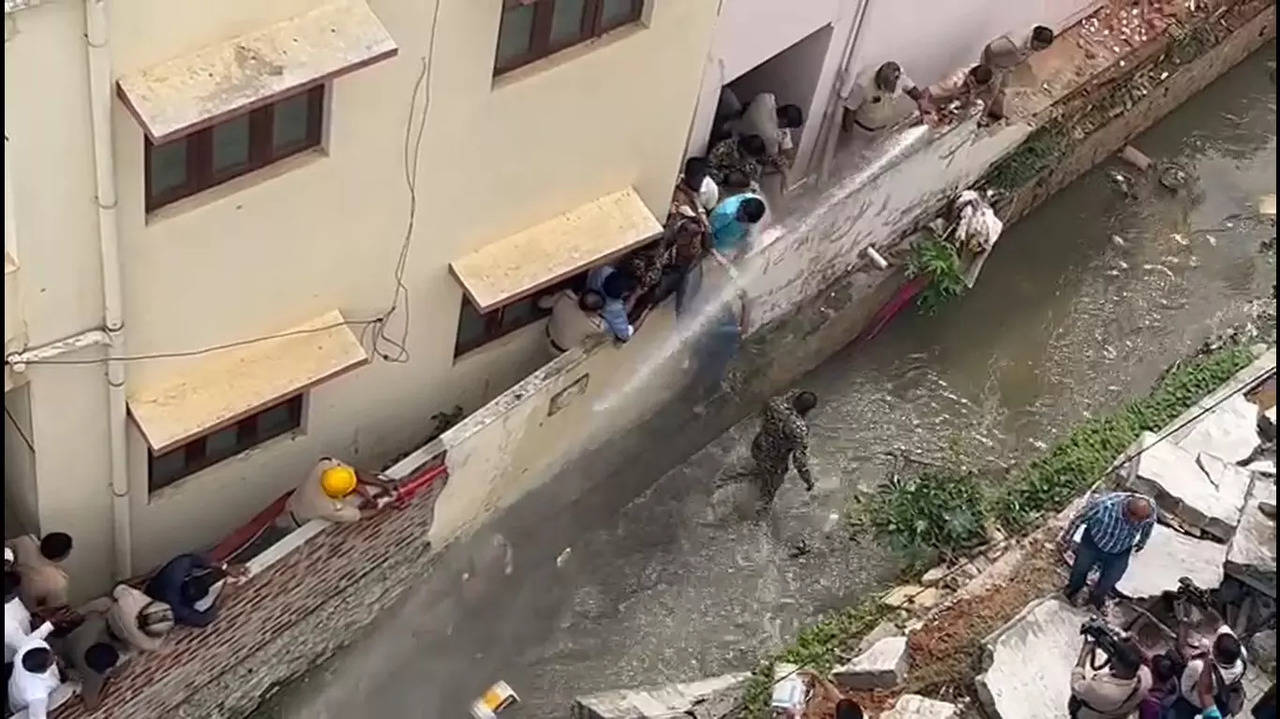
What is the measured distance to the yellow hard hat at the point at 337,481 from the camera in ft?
43.0

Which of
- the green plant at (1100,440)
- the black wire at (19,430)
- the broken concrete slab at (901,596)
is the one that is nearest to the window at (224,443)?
the black wire at (19,430)

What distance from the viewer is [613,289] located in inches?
559

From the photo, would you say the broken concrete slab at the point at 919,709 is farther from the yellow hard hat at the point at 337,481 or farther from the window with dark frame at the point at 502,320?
the yellow hard hat at the point at 337,481

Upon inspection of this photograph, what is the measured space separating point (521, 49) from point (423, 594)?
5093 mm

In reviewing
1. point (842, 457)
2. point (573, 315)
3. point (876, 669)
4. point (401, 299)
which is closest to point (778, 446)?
point (842, 457)

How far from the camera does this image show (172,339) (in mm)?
11750

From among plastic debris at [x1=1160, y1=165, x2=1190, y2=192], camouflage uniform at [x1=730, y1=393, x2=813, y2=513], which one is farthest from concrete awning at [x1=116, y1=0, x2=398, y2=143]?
plastic debris at [x1=1160, y1=165, x2=1190, y2=192]

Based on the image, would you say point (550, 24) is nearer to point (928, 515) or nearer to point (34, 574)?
point (34, 574)

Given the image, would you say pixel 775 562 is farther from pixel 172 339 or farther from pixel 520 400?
pixel 172 339

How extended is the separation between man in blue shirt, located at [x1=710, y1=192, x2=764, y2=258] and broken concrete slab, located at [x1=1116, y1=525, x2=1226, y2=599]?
3.95 metres

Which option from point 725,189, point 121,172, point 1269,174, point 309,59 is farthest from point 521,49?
point 1269,174

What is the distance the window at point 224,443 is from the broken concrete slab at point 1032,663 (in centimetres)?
538

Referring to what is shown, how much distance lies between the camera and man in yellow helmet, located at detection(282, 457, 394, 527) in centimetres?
1314

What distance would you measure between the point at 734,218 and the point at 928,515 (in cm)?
303
